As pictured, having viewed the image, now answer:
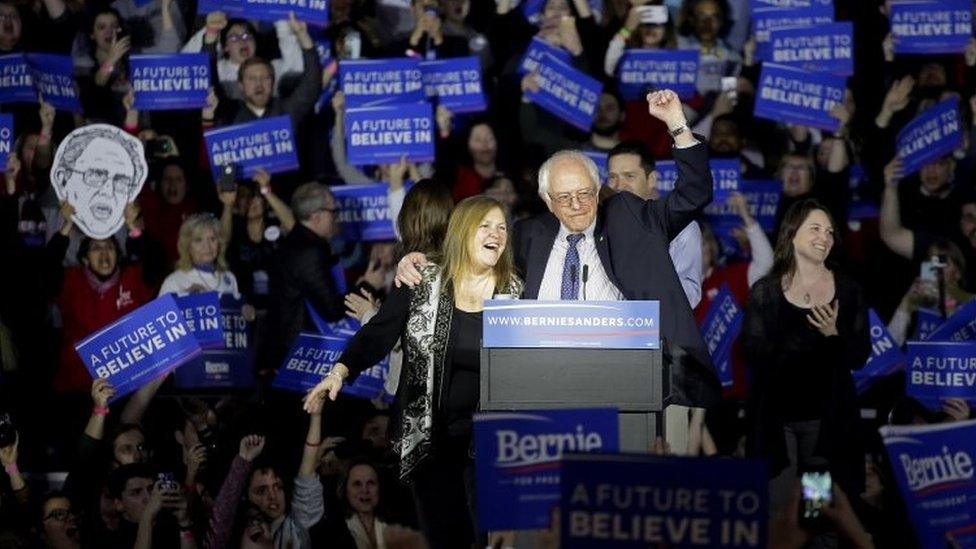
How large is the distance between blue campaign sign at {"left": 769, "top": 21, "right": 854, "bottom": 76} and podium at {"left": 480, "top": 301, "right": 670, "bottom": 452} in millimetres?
5671

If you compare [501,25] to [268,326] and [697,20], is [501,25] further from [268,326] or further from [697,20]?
[268,326]

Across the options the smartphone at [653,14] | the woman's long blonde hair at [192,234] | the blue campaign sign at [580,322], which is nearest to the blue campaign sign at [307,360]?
the woman's long blonde hair at [192,234]

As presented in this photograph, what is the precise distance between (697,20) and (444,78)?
1.67 meters

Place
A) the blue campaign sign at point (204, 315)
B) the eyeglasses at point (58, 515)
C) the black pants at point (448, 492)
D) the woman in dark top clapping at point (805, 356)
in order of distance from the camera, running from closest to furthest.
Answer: the black pants at point (448, 492)
the woman in dark top clapping at point (805, 356)
the eyeglasses at point (58, 515)
the blue campaign sign at point (204, 315)

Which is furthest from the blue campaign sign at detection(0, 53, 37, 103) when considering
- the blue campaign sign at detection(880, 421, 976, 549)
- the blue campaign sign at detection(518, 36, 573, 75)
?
the blue campaign sign at detection(880, 421, 976, 549)

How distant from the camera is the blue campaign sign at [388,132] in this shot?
10.2 metres

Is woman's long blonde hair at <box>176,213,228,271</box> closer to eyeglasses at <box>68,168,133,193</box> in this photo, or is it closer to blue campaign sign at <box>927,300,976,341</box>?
eyeglasses at <box>68,168,133,193</box>

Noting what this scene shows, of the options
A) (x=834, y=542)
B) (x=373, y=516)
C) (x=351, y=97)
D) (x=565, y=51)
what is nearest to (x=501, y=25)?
(x=565, y=51)

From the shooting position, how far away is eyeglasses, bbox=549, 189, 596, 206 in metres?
6.12

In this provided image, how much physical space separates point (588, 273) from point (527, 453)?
123 cm

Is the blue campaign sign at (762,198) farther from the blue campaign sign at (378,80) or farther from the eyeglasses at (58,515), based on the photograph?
the eyeglasses at (58,515)

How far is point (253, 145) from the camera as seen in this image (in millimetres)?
10305

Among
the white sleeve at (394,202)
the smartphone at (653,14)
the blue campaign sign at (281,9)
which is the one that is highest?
the blue campaign sign at (281,9)

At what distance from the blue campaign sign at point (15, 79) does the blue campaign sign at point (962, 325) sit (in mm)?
4824
